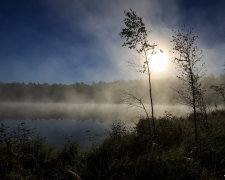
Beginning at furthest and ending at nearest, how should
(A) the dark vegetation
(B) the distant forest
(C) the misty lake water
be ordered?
1. (B) the distant forest
2. (C) the misty lake water
3. (A) the dark vegetation

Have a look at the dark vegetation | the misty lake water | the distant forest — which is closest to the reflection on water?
the misty lake water

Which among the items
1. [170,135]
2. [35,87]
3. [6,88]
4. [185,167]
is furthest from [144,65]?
[6,88]

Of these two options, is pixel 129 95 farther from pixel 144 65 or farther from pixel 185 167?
pixel 185 167

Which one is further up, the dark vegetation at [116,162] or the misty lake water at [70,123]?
the dark vegetation at [116,162]

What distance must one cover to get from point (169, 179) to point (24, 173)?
4116 millimetres

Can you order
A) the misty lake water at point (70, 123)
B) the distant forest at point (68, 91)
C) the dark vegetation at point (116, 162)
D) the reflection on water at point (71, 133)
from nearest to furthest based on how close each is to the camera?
the dark vegetation at point (116, 162), the reflection on water at point (71, 133), the misty lake water at point (70, 123), the distant forest at point (68, 91)

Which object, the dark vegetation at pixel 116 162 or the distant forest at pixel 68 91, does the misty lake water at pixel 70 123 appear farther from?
the distant forest at pixel 68 91

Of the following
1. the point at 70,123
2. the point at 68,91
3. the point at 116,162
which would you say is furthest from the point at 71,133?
the point at 68,91

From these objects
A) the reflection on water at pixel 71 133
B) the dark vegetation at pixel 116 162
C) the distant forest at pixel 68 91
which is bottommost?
the reflection on water at pixel 71 133

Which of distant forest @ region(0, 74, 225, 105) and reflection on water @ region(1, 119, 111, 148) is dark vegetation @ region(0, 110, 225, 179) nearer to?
reflection on water @ region(1, 119, 111, 148)

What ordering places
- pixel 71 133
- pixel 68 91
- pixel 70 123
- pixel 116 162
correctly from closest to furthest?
pixel 116 162, pixel 71 133, pixel 70 123, pixel 68 91

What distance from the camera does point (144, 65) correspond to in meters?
7.00

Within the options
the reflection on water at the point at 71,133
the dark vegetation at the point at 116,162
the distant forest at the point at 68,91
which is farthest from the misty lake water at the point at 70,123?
the distant forest at the point at 68,91

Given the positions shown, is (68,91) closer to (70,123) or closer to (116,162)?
(70,123)
